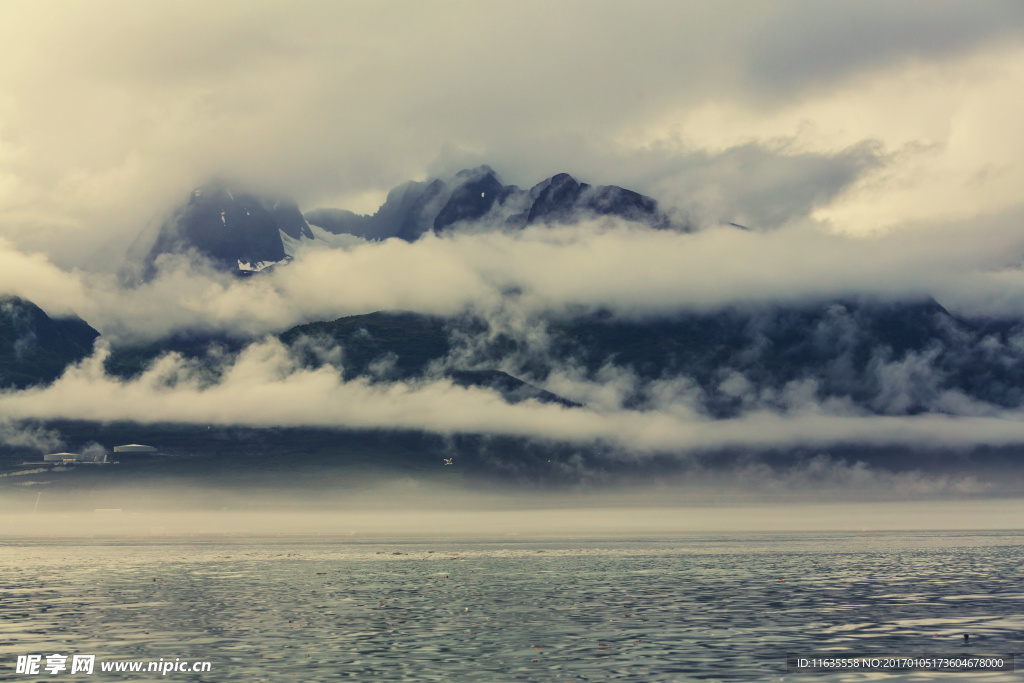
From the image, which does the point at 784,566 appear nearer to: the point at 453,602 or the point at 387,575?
the point at 387,575

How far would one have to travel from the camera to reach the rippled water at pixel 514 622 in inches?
2963

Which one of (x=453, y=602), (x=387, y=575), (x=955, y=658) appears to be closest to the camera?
(x=955, y=658)

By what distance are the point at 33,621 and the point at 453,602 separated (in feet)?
160

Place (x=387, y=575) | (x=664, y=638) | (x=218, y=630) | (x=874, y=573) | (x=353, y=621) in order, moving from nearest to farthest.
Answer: (x=664, y=638) < (x=218, y=630) < (x=353, y=621) < (x=874, y=573) < (x=387, y=575)

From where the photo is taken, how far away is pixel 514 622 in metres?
103

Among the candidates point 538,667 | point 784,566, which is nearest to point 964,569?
point 784,566

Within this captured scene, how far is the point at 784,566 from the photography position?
191m

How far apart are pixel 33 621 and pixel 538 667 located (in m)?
60.4

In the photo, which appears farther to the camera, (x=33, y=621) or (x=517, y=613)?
(x=517, y=613)

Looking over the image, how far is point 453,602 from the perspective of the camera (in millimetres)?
125750

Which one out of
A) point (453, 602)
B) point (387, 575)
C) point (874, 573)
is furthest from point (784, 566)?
point (453, 602)

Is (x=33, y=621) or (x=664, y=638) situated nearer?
(x=664, y=638)

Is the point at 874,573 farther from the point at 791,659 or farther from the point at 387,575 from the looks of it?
the point at 791,659

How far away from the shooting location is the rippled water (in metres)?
75.2
